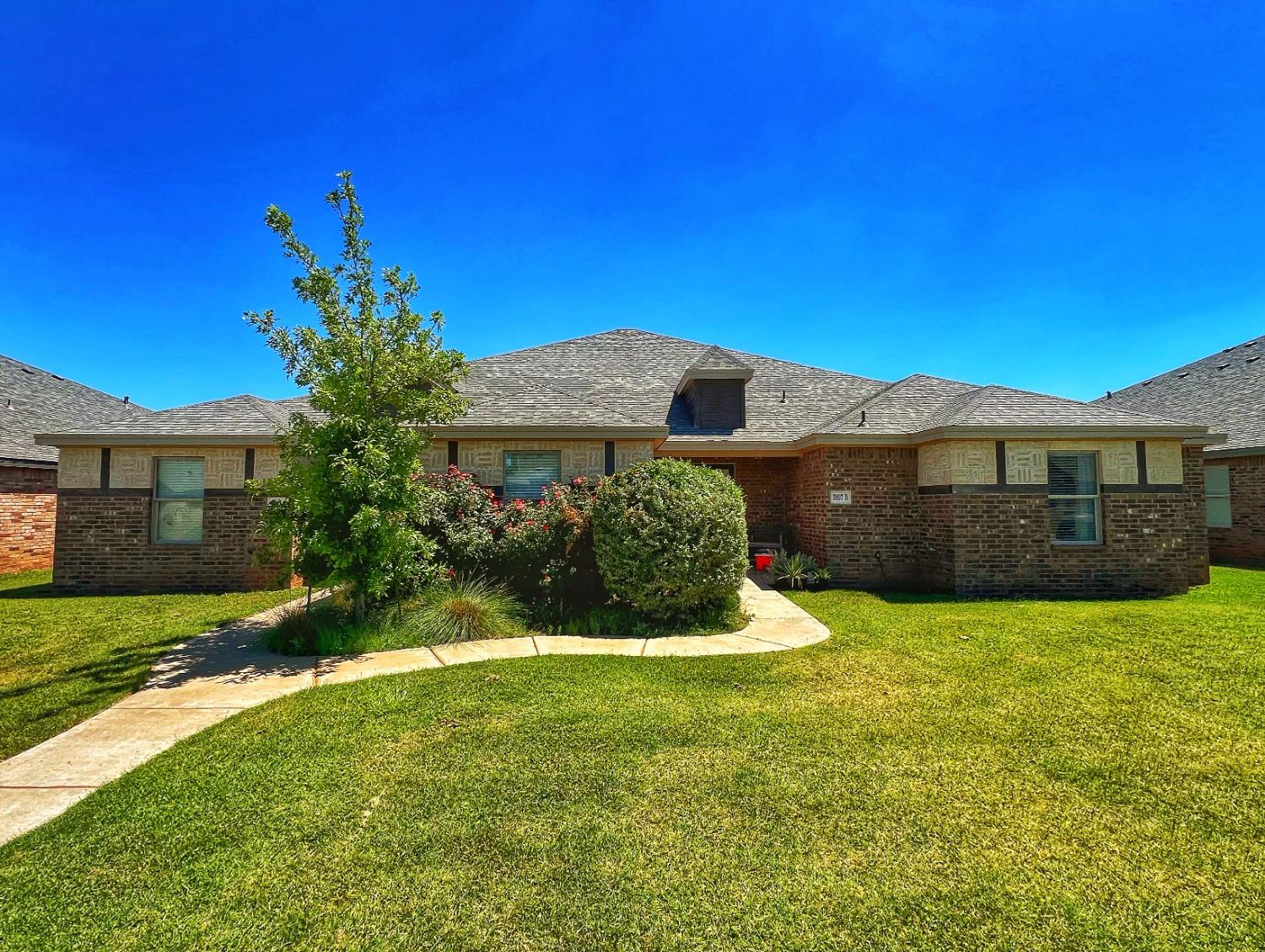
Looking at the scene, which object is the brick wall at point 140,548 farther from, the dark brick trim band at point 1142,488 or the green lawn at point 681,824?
the dark brick trim band at point 1142,488

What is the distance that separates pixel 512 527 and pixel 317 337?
11.7 ft

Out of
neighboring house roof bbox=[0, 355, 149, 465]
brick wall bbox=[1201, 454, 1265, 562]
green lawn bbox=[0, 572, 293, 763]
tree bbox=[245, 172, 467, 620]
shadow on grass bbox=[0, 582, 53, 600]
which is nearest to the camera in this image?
green lawn bbox=[0, 572, 293, 763]

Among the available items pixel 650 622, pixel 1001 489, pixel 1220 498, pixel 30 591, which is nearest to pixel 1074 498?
pixel 1001 489

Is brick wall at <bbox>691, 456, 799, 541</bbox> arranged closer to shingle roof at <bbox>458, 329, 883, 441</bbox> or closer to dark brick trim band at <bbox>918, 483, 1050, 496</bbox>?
shingle roof at <bbox>458, 329, 883, 441</bbox>

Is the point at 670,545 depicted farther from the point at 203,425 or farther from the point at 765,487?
the point at 203,425

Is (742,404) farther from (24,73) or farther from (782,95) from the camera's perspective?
(24,73)

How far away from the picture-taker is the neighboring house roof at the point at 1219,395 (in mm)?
14336

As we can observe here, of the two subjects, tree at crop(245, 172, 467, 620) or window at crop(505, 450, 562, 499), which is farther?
window at crop(505, 450, 562, 499)

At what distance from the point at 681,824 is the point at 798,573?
26.7ft

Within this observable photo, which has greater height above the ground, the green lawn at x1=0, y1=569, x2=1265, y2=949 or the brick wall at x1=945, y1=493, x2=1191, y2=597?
the brick wall at x1=945, y1=493, x2=1191, y2=597

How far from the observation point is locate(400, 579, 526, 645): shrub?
6699mm

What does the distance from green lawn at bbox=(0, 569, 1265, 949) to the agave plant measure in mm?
5475

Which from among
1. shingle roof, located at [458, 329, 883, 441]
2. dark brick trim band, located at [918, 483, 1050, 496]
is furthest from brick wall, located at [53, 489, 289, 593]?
dark brick trim band, located at [918, 483, 1050, 496]

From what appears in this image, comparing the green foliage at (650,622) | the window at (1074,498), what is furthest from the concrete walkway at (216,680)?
the window at (1074,498)
